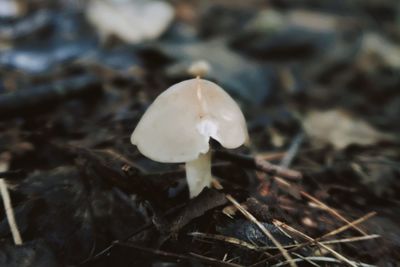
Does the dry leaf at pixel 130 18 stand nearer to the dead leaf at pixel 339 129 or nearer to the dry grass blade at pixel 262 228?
the dead leaf at pixel 339 129

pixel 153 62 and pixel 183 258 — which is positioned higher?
pixel 153 62

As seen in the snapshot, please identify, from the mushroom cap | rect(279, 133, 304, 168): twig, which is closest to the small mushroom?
the mushroom cap

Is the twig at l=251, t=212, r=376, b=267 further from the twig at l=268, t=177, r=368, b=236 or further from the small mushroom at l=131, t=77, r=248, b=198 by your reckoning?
the small mushroom at l=131, t=77, r=248, b=198

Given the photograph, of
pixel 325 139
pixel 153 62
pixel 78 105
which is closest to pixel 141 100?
pixel 78 105

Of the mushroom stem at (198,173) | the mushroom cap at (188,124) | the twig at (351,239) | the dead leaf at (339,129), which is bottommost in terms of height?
the dead leaf at (339,129)

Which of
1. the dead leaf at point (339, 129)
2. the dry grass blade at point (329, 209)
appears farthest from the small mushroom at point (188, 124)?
the dead leaf at point (339, 129)

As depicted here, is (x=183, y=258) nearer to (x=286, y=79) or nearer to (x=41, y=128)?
(x=41, y=128)

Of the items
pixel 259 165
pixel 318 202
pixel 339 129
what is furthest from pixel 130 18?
pixel 318 202
